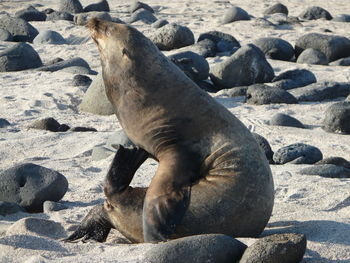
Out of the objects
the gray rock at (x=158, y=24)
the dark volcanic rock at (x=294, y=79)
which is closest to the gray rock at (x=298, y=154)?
the dark volcanic rock at (x=294, y=79)

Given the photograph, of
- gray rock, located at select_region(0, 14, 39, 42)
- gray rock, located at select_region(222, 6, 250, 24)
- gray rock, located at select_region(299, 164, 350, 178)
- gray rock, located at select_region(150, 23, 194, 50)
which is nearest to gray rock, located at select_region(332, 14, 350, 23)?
gray rock, located at select_region(222, 6, 250, 24)

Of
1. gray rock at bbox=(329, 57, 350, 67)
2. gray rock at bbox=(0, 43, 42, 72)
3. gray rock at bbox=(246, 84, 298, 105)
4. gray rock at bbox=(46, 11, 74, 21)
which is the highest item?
gray rock at bbox=(246, 84, 298, 105)

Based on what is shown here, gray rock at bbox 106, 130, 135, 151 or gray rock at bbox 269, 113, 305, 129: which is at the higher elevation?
gray rock at bbox 106, 130, 135, 151

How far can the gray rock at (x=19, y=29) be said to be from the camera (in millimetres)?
14555

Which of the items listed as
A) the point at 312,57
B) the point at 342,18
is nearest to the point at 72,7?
the point at 342,18

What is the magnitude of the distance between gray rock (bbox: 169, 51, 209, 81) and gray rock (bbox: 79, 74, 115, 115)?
4.37 ft

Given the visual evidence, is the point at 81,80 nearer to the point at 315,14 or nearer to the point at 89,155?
the point at 89,155

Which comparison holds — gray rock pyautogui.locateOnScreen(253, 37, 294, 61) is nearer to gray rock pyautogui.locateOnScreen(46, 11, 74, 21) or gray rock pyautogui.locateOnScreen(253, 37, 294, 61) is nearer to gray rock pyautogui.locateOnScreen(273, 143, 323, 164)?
gray rock pyautogui.locateOnScreen(46, 11, 74, 21)

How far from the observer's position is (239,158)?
16.0 feet

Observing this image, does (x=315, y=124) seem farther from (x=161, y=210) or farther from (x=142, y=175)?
(x=161, y=210)

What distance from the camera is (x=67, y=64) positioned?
1205 centimetres

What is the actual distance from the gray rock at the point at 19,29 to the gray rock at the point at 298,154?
7.84 metres

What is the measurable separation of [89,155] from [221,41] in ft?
20.5

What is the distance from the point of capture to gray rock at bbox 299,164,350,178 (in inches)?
267
